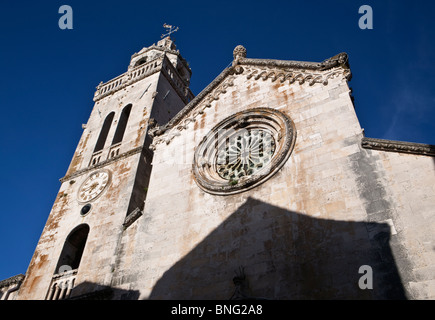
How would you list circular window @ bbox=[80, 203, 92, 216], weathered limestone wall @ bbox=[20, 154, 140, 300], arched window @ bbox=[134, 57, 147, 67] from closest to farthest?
weathered limestone wall @ bbox=[20, 154, 140, 300], circular window @ bbox=[80, 203, 92, 216], arched window @ bbox=[134, 57, 147, 67]

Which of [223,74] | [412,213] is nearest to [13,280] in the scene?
[223,74]

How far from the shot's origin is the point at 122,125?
20891 mm

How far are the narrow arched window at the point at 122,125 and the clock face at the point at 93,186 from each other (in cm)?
257

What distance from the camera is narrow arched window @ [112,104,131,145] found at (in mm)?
19975

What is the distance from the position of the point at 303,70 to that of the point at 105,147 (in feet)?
34.4

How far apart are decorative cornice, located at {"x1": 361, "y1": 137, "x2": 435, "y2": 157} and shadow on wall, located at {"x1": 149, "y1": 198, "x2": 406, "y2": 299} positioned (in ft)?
6.97

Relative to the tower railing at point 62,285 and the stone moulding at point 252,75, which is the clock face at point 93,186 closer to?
the stone moulding at point 252,75

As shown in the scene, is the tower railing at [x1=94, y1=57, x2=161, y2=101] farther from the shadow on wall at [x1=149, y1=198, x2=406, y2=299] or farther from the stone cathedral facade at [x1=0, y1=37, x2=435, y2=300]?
the shadow on wall at [x1=149, y1=198, x2=406, y2=299]

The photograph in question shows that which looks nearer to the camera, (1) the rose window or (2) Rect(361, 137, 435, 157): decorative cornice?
(2) Rect(361, 137, 435, 157): decorative cornice

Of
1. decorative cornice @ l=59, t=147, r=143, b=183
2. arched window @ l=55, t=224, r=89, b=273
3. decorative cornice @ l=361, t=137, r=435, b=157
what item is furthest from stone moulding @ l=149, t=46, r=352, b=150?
arched window @ l=55, t=224, r=89, b=273

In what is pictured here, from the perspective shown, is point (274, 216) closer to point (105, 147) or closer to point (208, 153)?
point (208, 153)

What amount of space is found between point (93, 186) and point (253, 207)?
8974 millimetres
